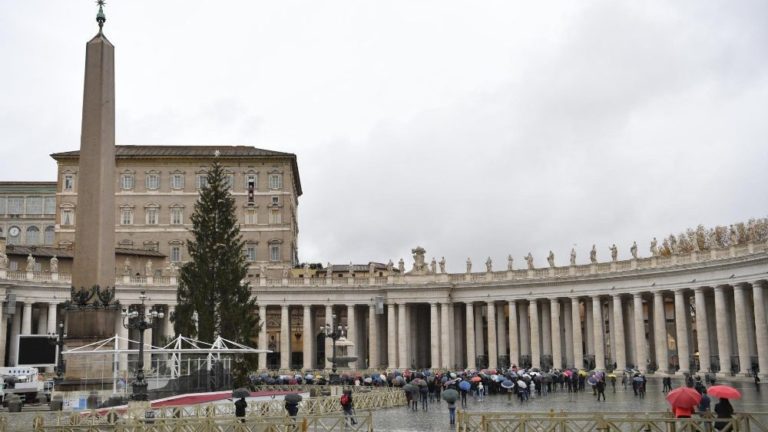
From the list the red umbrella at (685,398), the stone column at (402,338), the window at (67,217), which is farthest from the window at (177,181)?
the red umbrella at (685,398)

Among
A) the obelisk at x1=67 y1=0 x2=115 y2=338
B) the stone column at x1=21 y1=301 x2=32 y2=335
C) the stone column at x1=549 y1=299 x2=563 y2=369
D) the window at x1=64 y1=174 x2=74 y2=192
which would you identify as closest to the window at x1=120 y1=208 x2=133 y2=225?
the window at x1=64 y1=174 x2=74 y2=192

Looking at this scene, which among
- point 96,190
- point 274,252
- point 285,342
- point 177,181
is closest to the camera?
point 96,190

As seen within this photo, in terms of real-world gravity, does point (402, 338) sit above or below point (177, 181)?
below

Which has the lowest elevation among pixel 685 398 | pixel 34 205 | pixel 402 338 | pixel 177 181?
pixel 685 398

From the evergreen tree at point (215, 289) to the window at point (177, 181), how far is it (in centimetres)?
3677

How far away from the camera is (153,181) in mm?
88562

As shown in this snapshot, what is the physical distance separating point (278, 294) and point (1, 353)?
2259cm

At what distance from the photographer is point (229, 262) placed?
51.2 meters

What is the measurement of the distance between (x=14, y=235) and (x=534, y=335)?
201ft

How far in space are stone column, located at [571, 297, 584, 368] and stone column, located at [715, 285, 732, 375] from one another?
38.6 ft

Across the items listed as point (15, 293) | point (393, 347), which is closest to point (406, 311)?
point (393, 347)

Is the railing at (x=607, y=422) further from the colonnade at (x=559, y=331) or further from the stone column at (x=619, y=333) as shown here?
the stone column at (x=619, y=333)

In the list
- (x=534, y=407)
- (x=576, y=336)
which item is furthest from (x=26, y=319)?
(x=534, y=407)

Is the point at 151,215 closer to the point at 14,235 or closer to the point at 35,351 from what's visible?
the point at 14,235
